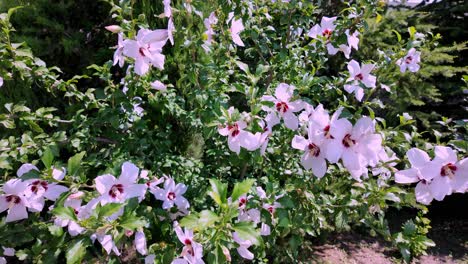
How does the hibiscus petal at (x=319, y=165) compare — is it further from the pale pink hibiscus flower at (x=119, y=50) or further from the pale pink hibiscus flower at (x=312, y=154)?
the pale pink hibiscus flower at (x=119, y=50)

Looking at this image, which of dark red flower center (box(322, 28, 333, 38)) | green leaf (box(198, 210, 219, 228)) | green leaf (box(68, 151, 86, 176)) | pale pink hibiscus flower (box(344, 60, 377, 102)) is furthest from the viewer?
dark red flower center (box(322, 28, 333, 38))

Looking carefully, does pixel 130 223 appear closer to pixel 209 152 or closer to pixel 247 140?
pixel 247 140

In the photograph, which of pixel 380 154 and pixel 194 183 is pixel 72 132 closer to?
pixel 194 183

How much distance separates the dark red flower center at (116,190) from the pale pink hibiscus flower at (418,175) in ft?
3.22

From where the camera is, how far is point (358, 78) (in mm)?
1980

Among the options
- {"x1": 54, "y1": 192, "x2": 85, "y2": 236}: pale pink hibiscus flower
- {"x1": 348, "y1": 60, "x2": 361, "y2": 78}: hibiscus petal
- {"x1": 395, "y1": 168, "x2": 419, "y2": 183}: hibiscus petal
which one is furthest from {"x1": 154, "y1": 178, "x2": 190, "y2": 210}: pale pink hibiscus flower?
{"x1": 348, "y1": 60, "x2": 361, "y2": 78}: hibiscus petal

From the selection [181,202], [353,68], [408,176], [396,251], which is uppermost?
[353,68]

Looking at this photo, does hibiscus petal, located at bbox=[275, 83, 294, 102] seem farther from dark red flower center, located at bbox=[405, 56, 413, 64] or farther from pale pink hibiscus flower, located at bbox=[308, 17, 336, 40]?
dark red flower center, located at bbox=[405, 56, 413, 64]

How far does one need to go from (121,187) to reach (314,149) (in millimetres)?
704

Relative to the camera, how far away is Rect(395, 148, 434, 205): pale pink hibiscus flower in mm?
1350

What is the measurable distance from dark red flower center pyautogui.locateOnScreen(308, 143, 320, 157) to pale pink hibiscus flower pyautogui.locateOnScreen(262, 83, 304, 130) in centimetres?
19

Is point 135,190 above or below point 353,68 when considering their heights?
below

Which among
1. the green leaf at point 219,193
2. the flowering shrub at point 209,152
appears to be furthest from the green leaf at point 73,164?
the green leaf at point 219,193

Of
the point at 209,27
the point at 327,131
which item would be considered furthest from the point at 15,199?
the point at 327,131
